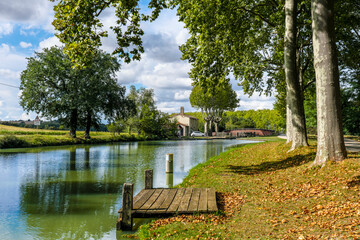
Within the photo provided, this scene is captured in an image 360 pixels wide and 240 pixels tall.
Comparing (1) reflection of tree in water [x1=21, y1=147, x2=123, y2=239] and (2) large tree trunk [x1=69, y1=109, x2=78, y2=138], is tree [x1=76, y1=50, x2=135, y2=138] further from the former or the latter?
(1) reflection of tree in water [x1=21, y1=147, x2=123, y2=239]

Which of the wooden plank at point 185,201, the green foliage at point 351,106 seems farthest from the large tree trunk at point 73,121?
the green foliage at point 351,106

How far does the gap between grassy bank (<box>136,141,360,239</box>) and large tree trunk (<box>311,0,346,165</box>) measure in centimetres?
51

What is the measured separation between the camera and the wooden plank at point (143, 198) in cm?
704

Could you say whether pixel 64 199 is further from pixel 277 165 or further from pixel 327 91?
pixel 327 91

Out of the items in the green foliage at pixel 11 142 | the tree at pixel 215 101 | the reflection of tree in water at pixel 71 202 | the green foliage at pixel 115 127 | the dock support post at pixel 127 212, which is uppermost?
the tree at pixel 215 101

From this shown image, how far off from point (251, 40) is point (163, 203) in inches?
623

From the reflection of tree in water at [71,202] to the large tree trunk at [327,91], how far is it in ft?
23.1

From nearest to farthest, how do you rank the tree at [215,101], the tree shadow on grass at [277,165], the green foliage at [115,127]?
the tree shadow on grass at [277,165] → the green foliage at [115,127] → the tree at [215,101]

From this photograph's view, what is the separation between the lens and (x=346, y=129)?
42.7 metres

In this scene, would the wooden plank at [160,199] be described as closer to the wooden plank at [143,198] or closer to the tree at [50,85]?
the wooden plank at [143,198]

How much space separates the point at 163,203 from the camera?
7340 mm

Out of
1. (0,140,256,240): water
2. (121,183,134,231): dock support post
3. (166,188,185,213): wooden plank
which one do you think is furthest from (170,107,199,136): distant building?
(121,183,134,231): dock support post

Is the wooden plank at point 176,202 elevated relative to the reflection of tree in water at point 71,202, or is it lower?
elevated

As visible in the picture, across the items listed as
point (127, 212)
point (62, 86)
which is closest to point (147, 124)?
point (62, 86)
